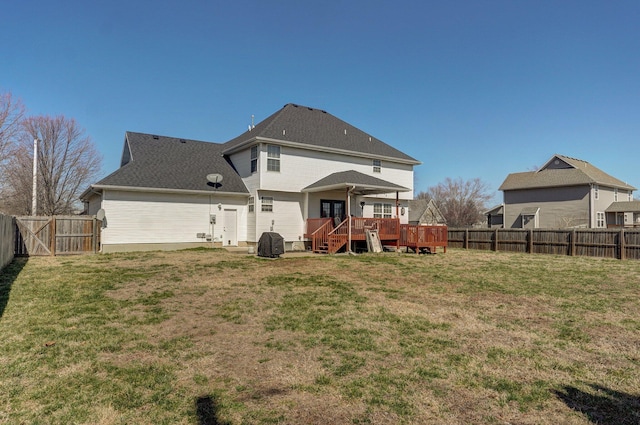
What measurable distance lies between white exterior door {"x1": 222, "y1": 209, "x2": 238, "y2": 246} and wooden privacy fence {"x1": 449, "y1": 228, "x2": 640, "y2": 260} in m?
13.4

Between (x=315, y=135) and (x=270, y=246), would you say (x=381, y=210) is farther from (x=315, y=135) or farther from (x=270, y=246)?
(x=270, y=246)

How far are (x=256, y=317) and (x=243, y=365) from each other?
6.48ft

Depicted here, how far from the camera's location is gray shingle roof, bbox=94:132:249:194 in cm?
1691

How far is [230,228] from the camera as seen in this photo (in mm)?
18828

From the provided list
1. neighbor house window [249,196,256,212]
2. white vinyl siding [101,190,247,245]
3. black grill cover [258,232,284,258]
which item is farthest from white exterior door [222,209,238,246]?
black grill cover [258,232,284,258]

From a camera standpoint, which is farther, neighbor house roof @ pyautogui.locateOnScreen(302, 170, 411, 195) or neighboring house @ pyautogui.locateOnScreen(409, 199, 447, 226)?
neighboring house @ pyautogui.locateOnScreen(409, 199, 447, 226)

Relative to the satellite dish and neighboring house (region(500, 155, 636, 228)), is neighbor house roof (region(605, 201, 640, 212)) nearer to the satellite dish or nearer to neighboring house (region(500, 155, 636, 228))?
neighboring house (region(500, 155, 636, 228))

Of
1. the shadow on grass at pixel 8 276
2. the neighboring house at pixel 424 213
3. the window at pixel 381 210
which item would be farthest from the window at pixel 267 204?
the neighboring house at pixel 424 213

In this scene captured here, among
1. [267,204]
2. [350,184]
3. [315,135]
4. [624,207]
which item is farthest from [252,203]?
[624,207]

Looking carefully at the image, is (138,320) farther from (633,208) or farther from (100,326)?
(633,208)

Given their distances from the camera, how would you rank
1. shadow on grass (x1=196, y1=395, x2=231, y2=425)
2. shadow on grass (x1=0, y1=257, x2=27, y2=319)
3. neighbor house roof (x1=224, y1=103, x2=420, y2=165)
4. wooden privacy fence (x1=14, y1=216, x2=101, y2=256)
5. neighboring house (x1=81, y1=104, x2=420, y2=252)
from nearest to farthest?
shadow on grass (x1=196, y1=395, x2=231, y2=425), shadow on grass (x1=0, y1=257, x2=27, y2=319), wooden privacy fence (x1=14, y1=216, x2=101, y2=256), neighboring house (x1=81, y1=104, x2=420, y2=252), neighbor house roof (x1=224, y1=103, x2=420, y2=165)

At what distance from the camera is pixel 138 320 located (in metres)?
5.99

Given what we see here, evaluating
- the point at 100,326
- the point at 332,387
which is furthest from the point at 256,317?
the point at 332,387

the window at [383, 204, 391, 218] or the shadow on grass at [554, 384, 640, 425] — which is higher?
the window at [383, 204, 391, 218]
